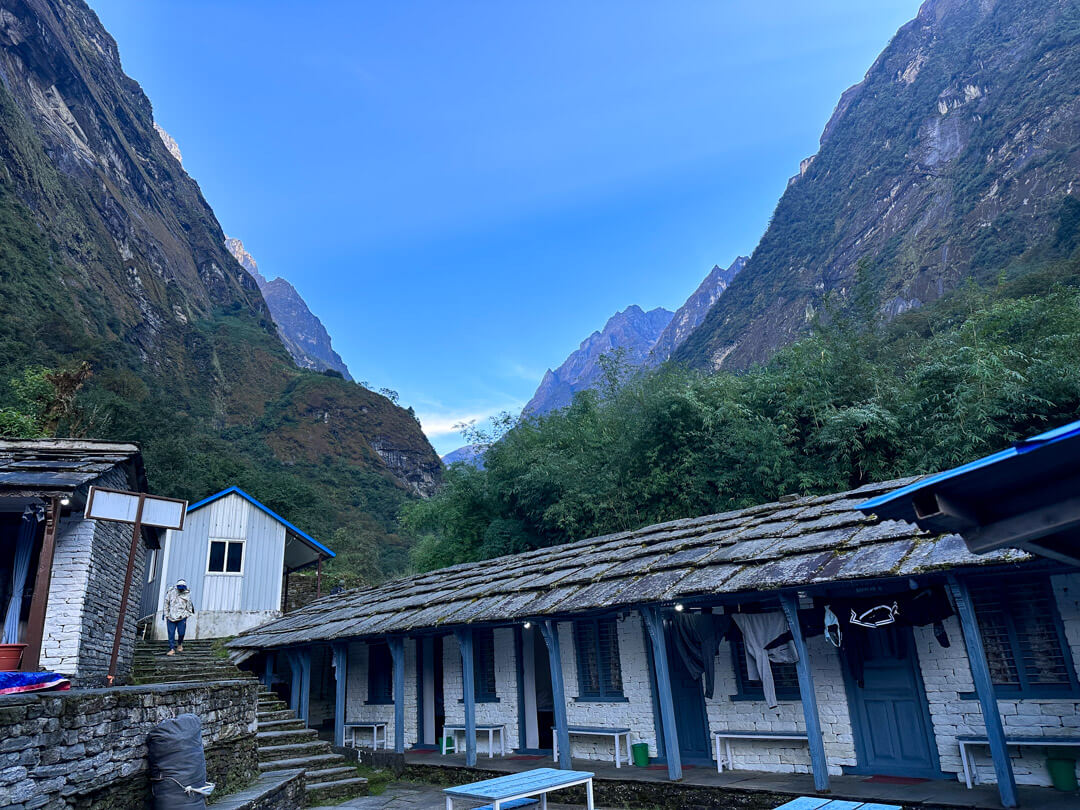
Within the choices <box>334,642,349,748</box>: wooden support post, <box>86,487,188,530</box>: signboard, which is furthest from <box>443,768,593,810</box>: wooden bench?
<box>334,642,349,748</box>: wooden support post

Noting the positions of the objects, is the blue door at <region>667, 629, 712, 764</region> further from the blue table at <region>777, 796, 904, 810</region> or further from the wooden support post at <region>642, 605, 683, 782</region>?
the blue table at <region>777, 796, 904, 810</region>

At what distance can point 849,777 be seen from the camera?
802cm

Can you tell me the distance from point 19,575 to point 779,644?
35.6 feet

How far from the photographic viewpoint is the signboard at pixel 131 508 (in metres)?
7.88

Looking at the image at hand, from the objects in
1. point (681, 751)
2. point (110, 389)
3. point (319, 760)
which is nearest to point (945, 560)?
point (681, 751)

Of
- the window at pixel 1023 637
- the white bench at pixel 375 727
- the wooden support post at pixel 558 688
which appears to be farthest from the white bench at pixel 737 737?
the white bench at pixel 375 727

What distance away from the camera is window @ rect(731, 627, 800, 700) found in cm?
889

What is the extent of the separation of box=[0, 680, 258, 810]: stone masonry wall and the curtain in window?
4.79 metres

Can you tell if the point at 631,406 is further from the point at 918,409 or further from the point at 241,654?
the point at 241,654

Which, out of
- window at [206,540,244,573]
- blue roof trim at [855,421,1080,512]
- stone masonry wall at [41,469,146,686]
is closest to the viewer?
blue roof trim at [855,421,1080,512]

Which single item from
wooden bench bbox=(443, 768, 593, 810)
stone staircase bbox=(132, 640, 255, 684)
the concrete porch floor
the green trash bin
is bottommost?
the concrete porch floor

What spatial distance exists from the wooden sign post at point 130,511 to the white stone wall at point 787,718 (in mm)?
7618

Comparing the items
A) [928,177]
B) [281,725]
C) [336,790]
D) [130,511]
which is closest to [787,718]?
[336,790]

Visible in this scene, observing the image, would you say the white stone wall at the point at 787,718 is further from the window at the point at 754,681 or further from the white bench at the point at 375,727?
the white bench at the point at 375,727
